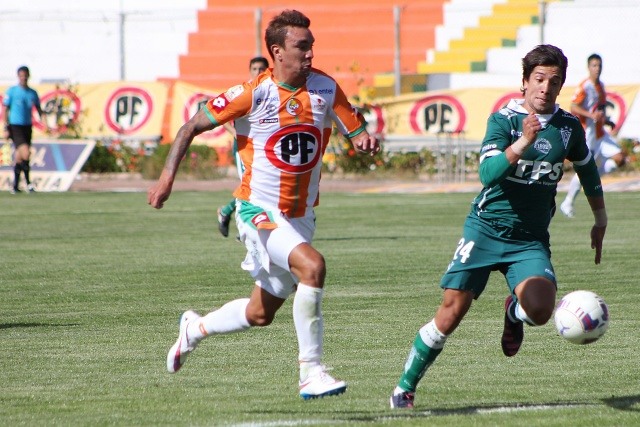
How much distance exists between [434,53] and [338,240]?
18.9 m

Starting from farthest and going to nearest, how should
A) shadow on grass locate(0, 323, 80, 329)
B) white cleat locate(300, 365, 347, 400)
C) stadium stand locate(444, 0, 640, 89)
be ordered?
stadium stand locate(444, 0, 640, 89), shadow on grass locate(0, 323, 80, 329), white cleat locate(300, 365, 347, 400)

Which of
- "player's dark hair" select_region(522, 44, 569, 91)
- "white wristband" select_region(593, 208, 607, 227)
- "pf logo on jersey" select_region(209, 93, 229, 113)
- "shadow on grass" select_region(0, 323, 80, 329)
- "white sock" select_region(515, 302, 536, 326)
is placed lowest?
"shadow on grass" select_region(0, 323, 80, 329)

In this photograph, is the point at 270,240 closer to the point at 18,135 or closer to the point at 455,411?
the point at 455,411

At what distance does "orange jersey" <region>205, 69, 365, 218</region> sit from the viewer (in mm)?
7117

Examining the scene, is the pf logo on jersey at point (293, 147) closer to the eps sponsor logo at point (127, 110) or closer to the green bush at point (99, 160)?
the green bush at point (99, 160)

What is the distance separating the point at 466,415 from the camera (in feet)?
21.1

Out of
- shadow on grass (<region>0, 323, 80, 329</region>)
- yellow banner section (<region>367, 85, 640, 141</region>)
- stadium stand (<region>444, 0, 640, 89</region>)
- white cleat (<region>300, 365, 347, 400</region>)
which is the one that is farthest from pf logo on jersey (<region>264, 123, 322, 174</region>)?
stadium stand (<region>444, 0, 640, 89</region>)

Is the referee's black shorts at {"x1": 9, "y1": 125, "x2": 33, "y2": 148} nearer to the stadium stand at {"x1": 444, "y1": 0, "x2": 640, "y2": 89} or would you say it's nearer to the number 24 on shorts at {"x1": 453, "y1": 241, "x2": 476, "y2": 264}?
the stadium stand at {"x1": 444, "y1": 0, "x2": 640, "y2": 89}

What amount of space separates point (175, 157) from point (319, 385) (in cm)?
144

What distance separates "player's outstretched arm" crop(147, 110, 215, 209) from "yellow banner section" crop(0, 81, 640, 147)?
2037 centimetres

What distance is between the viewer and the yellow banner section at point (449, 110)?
90.4 ft

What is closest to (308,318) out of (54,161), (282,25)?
(282,25)

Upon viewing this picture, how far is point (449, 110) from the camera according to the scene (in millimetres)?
28531

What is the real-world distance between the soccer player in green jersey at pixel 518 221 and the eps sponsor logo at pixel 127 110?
24.7 m
